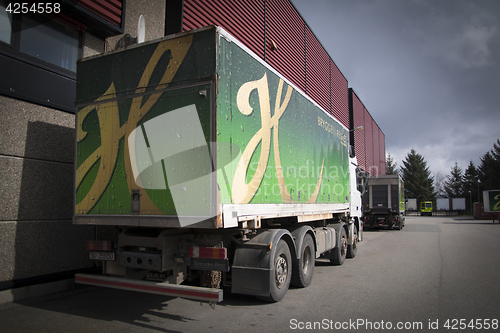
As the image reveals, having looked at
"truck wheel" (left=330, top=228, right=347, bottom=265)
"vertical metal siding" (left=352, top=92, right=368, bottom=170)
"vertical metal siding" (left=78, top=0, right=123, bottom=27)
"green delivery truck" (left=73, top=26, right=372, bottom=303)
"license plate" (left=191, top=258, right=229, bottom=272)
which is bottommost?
"truck wheel" (left=330, top=228, right=347, bottom=265)

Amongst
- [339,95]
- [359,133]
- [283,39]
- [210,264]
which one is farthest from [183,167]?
[359,133]

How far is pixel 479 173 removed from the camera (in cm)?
7206

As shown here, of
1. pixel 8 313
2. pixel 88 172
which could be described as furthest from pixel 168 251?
pixel 8 313

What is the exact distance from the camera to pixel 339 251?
30.8 feet

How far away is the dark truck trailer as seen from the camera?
2325 cm

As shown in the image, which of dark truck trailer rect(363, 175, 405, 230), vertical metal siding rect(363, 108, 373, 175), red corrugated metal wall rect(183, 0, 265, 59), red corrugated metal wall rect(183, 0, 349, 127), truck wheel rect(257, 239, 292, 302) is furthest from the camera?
vertical metal siding rect(363, 108, 373, 175)

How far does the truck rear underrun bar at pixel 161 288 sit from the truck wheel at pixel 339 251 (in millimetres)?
5606

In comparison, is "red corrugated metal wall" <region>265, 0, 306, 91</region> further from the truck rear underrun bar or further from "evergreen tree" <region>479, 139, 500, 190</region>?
"evergreen tree" <region>479, 139, 500, 190</region>

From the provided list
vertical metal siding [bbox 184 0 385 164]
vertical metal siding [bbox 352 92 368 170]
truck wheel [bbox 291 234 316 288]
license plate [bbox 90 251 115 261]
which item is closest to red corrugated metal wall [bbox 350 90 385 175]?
vertical metal siding [bbox 352 92 368 170]

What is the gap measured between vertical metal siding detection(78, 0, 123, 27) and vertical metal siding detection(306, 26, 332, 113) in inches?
487

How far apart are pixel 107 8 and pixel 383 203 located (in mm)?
20939

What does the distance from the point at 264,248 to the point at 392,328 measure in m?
1.94

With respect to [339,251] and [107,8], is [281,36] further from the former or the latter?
[339,251]

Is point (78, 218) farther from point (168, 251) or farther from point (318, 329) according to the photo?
point (318, 329)
